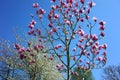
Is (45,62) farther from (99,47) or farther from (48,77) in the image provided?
(99,47)

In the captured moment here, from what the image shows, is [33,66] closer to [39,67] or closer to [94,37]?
[39,67]

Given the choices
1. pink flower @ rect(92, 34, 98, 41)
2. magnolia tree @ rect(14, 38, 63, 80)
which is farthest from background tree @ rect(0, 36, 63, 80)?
pink flower @ rect(92, 34, 98, 41)

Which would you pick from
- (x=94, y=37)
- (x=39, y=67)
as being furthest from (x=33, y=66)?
(x=94, y=37)

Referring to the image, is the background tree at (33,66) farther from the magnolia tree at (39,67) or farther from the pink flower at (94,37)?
the pink flower at (94,37)

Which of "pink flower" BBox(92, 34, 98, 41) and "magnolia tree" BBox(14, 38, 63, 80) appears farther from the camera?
"magnolia tree" BBox(14, 38, 63, 80)

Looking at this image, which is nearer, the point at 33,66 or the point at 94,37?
the point at 94,37

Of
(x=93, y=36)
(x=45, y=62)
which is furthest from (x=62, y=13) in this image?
(x=45, y=62)

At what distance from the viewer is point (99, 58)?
432 inches

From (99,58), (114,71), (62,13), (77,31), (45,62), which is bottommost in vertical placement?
(99,58)

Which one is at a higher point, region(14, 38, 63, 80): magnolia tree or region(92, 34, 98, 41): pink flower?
region(14, 38, 63, 80): magnolia tree

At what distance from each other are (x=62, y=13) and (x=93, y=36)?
5.74ft

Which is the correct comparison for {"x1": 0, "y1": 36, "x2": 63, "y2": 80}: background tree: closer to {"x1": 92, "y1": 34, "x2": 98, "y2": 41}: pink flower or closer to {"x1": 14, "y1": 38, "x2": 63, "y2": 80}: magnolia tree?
{"x1": 14, "y1": 38, "x2": 63, "y2": 80}: magnolia tree

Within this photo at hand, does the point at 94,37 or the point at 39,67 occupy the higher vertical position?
the point at 39,67

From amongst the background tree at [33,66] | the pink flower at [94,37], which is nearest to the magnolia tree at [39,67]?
the background tree at [33,66]
